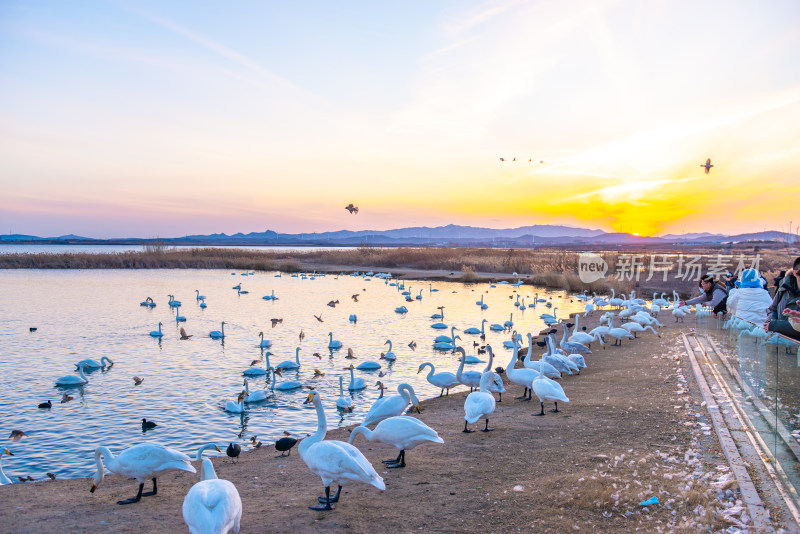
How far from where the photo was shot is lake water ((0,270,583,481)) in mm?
10609

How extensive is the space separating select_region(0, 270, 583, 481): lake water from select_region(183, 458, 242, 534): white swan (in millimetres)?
4960

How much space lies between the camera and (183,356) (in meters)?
17.4

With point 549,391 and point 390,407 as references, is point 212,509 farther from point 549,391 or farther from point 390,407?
point 549,391

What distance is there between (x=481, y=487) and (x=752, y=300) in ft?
21.4

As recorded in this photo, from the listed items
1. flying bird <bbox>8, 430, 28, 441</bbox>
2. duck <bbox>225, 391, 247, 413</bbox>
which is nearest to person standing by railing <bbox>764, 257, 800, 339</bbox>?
duck <bbox>225, 391, 247, 413</bbox>

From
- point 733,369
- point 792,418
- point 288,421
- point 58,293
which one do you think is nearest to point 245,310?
point 58,293

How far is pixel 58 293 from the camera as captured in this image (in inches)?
1345

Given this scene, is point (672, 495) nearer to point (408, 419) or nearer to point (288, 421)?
point (408, 419)

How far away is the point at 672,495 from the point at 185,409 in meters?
10.1

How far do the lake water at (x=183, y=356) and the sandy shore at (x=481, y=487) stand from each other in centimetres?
140

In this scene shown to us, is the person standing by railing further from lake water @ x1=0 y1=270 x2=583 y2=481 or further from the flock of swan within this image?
lake water @ x1=0 y1=270 x2=583 y2=481

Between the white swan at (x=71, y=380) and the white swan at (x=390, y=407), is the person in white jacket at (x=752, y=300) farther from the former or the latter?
the white swan at (x=71, y=380)

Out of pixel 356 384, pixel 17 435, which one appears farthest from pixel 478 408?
pixel 17 435

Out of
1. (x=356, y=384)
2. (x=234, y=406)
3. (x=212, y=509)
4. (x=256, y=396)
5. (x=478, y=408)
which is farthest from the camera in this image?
(x=356, y=384)
